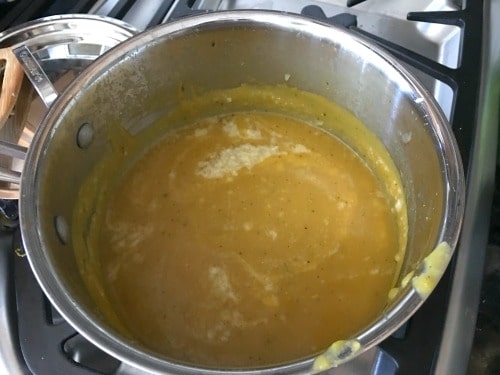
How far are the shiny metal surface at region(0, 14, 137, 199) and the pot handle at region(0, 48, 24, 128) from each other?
0.05ft

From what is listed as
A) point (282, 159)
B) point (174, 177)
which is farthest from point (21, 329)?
point (282, 159)

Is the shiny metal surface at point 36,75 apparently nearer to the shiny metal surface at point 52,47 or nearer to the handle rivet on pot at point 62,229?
the shiny metal surface at point 52,47

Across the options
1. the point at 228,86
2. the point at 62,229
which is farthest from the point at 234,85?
the point at 62,229

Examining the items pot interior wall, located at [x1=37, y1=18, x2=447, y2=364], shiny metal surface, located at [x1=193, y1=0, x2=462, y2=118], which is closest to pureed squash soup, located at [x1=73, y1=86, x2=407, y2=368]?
pot interior wall, located at [x1=37, y1=18, x2=447, y2=364]

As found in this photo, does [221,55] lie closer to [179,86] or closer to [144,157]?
[179,86]

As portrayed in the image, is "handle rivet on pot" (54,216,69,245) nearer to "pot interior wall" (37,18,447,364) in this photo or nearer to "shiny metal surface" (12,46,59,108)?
"pot interior wall" (37,18,447,364)

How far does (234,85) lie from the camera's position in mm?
871

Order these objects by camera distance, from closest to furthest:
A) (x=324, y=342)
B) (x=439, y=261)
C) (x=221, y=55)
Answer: (x=439, y=261) < (x=324, y=342) < (x=221, y=55)

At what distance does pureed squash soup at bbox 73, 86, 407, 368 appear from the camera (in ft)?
2.34

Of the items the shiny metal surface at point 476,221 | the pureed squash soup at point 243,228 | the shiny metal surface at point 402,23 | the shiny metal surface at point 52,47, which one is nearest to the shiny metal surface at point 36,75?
the shiny metal surface at point 52,47

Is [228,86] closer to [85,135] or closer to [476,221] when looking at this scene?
[85,135]

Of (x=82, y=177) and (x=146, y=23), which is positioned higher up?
(x=146, y=23)

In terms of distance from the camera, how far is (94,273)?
747 millimetres

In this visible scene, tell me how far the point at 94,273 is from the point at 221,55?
0.33 meters
